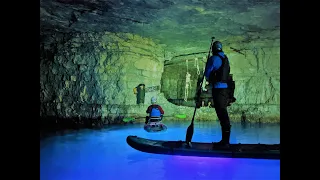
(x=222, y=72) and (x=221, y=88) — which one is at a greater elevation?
(x=222, y=72)

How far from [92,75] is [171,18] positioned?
6.44 ft

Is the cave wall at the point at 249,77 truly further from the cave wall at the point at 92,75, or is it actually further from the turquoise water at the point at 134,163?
the turquoise water at the point at 134,163

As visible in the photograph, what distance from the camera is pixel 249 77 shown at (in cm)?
520

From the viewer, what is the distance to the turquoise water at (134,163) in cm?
255

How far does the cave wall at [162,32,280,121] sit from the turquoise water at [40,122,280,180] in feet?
3.77

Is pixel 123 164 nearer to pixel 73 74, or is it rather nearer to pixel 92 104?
pixel 92 104

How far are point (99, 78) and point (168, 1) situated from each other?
2171mm

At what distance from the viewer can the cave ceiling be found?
3562 millimetres

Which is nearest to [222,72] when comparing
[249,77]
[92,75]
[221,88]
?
[221,88]

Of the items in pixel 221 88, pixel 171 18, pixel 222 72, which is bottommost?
pixel 221 88

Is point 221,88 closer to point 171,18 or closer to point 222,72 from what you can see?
point 222,72

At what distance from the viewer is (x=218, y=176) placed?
2529 millimetres
